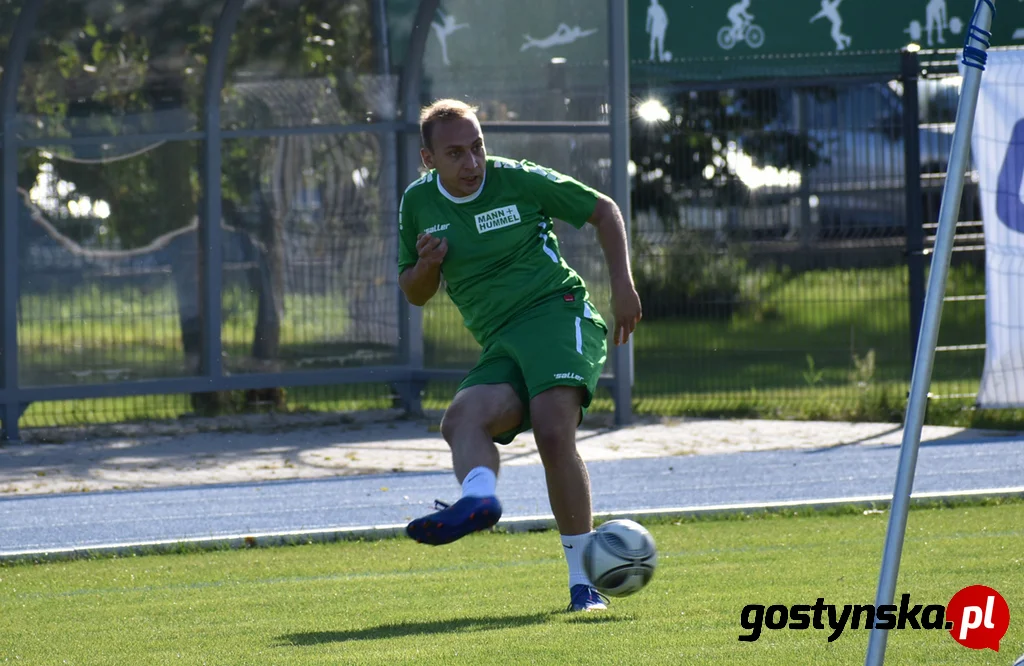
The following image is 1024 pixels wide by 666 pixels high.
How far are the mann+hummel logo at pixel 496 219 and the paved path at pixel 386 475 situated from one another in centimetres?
310

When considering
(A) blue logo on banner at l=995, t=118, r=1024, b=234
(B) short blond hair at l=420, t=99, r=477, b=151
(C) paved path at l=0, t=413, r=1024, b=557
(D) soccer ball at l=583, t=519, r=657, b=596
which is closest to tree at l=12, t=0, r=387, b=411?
(C) paved path at l=0, t=413, r=1024, b=557

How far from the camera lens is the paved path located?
906 cm

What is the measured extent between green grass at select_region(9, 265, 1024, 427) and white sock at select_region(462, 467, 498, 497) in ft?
27.5

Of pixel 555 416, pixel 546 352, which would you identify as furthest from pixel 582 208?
pixel 555 416

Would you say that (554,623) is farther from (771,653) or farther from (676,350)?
(676,350)

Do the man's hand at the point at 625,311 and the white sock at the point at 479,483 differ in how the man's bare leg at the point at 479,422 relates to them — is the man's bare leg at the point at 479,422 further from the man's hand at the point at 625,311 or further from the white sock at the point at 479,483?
the man's hand at the point at 625,311

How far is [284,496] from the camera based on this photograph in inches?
395

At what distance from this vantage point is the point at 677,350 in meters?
14.4

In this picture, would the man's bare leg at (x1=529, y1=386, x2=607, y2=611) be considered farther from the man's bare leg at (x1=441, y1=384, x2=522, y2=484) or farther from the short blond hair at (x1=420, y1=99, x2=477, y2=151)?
the short blond hair at (x1=420, y1=99, x2=477, y2=151)

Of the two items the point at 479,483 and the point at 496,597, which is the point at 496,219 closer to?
the point at 479,483

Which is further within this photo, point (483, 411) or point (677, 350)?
point (677, 350)

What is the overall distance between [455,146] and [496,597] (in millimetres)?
1951

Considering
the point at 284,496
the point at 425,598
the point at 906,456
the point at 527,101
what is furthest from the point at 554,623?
the point at 527,101

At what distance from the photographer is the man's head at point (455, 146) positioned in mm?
5629
